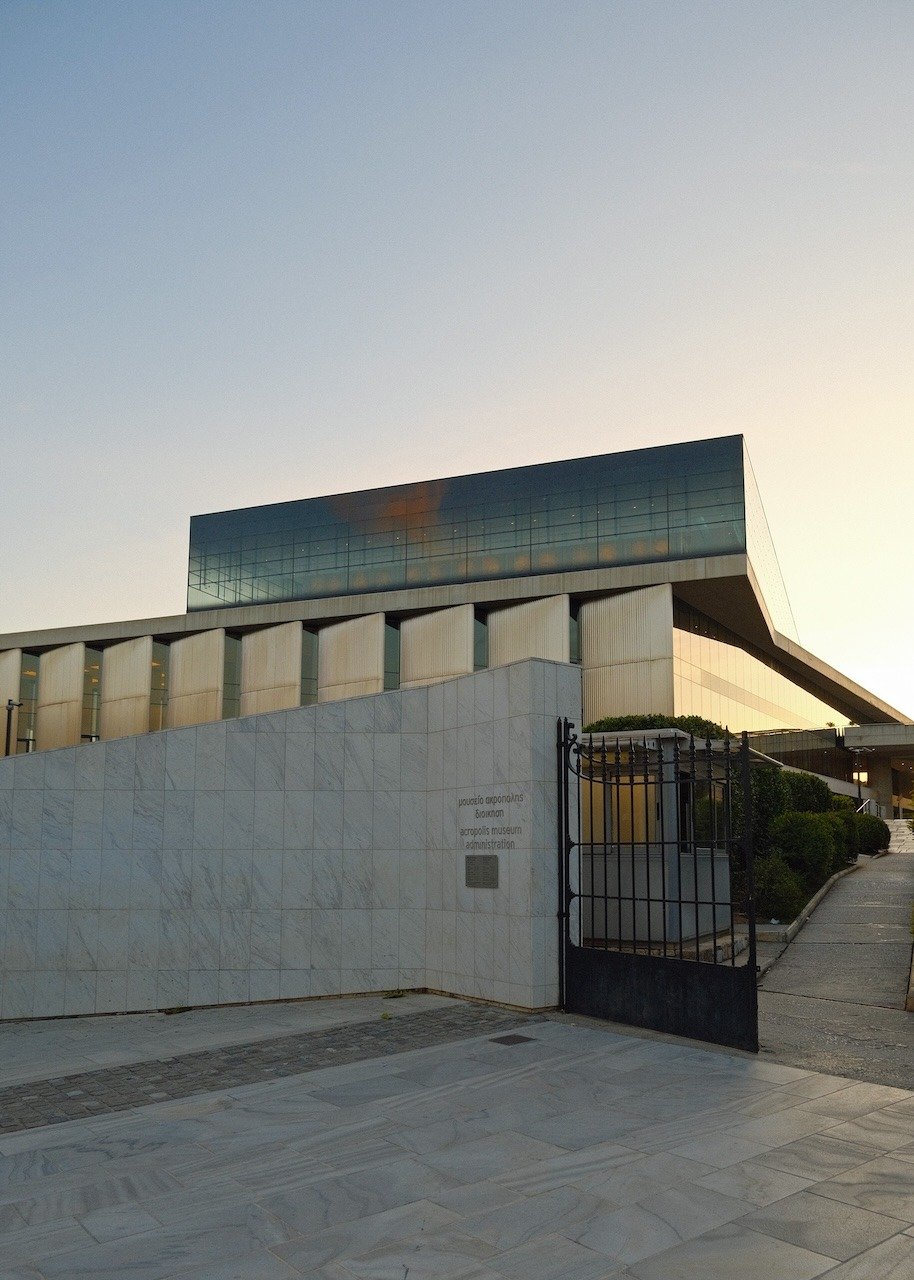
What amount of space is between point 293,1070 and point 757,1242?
5.55 metres

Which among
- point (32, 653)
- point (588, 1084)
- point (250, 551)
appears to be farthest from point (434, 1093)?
point (32, 653)

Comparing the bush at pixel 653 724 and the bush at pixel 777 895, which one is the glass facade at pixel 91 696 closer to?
the bush at pixel 653 724

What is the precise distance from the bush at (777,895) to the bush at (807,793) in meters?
7.11

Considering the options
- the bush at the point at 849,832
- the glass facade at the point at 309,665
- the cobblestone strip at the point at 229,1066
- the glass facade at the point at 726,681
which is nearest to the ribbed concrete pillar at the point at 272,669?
the glass facade at the point at 309,665

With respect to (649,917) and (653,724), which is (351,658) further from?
(649,917)

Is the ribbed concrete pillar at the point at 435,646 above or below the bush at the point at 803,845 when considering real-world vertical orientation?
above

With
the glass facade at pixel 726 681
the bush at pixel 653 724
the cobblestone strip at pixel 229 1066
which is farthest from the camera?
the glass facade at pixel 726 681

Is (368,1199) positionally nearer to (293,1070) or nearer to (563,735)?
(293,1070)

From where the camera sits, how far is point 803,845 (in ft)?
74.0

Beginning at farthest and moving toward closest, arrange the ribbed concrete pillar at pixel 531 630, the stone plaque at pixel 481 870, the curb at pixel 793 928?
the ribbed concrete pillar at pixel 531 630 → the curb at pixel 793 928 → the stone plaque at pixel 481 870

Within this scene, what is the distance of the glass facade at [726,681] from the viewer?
36.9 m

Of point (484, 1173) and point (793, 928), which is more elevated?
point (793, 928)

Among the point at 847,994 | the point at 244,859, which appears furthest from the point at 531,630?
the point at 847,994

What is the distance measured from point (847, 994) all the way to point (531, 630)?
2494cm
